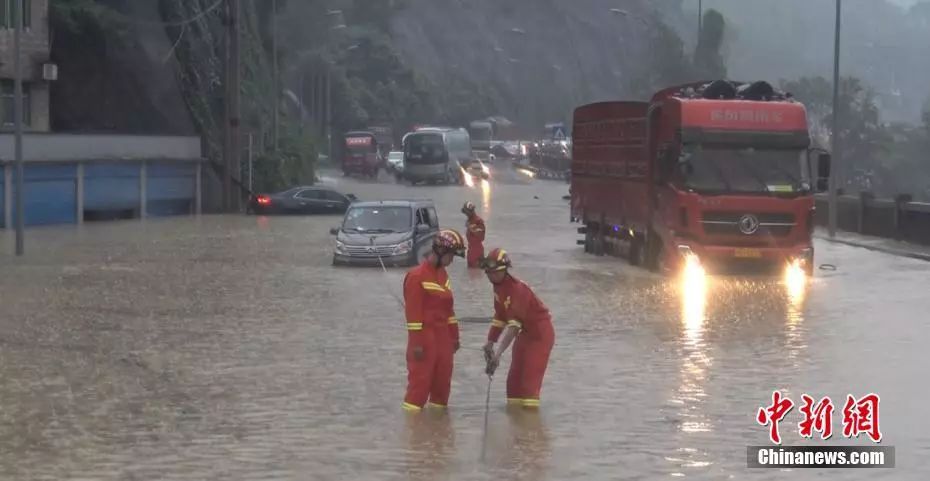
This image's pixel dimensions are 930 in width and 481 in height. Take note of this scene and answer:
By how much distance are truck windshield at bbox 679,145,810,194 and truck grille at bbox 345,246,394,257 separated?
20.5ft

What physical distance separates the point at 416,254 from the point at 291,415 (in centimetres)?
1922

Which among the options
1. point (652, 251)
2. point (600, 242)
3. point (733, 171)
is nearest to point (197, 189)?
point (600, 242)

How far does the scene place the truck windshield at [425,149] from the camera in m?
93.5

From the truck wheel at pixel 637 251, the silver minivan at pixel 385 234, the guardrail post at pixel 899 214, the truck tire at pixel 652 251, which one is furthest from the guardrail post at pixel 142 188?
the truck tire at pixel 652 251

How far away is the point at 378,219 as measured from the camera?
3406 centimetres

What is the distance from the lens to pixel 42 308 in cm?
2406

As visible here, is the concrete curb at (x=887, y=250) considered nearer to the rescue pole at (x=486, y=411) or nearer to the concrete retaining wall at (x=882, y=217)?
the concrete retaining wall at (x=882, y=217)

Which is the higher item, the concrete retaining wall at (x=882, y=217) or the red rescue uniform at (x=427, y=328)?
the red rescue uniform at (x=427, y=328)

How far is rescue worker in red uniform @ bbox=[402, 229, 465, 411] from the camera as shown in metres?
13.5

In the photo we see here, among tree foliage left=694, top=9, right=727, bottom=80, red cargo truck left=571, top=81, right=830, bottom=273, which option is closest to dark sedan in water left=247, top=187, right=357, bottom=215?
red cargo truck left=571, top=81, right=830, bottom=273

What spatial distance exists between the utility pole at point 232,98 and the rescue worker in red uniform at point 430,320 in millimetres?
44901

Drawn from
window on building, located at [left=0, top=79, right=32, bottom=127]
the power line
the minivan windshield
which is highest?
the power line

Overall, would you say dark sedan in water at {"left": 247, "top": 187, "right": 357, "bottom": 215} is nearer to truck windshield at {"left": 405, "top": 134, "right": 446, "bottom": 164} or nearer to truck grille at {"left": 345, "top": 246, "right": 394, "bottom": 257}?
truck grille at {"left": 345, "top": 246, "right": 394, "bottom": 257}

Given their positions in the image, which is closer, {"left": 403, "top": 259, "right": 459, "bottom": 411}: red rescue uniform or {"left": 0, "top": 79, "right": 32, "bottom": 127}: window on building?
A: {"left": 403, "top": 259, "right": 459, "bottom": 411}: red rescue uniform
